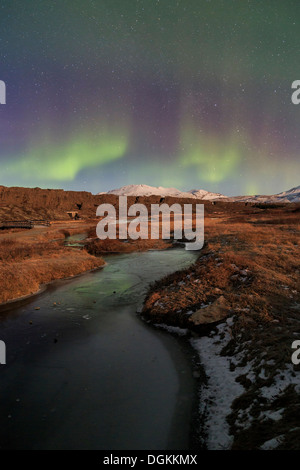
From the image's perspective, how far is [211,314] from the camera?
34.7ft

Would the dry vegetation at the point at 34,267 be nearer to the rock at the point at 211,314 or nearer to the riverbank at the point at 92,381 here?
the riverbank at the point at 92,381

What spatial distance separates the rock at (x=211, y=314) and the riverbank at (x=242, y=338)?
0.14ft

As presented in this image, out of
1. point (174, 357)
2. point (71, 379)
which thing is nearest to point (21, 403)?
point (71, 379)

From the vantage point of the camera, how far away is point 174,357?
8.97 m

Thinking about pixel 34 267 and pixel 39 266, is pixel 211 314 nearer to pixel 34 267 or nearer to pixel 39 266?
pixel 34 267

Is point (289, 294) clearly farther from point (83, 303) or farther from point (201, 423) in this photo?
point (83, 303)

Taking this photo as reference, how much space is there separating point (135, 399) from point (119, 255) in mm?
25739

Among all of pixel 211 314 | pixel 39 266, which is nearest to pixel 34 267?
pixel 39 266

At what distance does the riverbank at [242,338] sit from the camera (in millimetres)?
5090

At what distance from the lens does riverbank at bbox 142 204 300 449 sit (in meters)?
5.09

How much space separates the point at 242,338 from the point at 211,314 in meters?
2.05

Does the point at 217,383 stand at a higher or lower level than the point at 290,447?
lower

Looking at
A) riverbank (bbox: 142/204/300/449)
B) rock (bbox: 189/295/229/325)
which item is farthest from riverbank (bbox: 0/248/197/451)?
rock (bbox: 189/295/229/325)

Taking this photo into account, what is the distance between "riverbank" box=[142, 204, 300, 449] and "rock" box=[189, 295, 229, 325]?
Result: 43 mm
